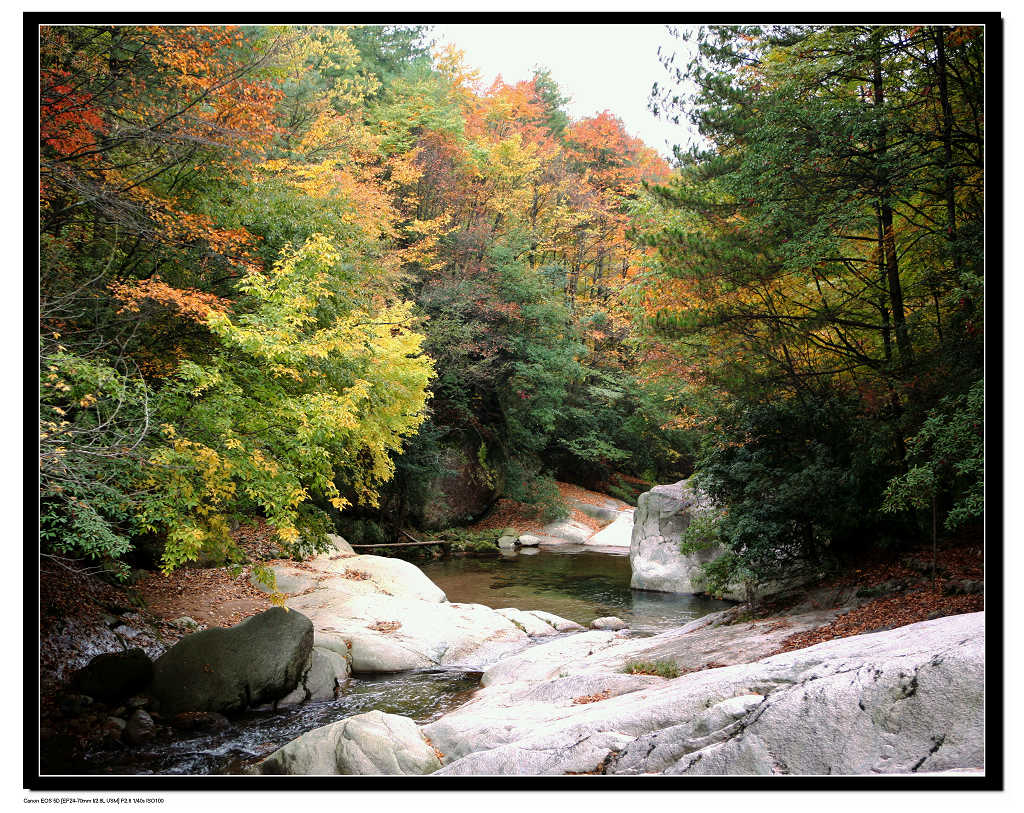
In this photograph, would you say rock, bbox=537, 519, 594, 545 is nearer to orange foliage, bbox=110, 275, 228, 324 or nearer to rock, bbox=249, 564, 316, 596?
rock, bbox=249, 564, 316, 596

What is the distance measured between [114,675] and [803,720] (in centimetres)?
680

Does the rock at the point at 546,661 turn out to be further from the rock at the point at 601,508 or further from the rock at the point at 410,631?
the rock at the point at 601,508

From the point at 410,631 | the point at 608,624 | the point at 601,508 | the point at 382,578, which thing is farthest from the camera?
the point at 601,508

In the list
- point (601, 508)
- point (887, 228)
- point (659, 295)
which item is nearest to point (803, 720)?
point (887, 228)

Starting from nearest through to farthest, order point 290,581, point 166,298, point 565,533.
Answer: point 166,298, point 290,581, point 565,533

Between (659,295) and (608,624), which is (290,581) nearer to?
(608,624)

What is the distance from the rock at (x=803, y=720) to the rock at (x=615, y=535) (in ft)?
50.4

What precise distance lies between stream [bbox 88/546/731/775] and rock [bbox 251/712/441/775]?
47.0 inches

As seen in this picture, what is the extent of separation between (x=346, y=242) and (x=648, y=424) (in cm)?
1570

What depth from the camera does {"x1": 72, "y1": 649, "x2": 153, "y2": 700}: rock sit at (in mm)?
6871

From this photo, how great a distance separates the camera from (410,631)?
1004cm

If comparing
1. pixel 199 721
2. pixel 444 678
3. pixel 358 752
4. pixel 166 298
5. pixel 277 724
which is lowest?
pixel 444 678

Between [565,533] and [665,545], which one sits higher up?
[665,545]

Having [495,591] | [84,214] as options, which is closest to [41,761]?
[84,214]
